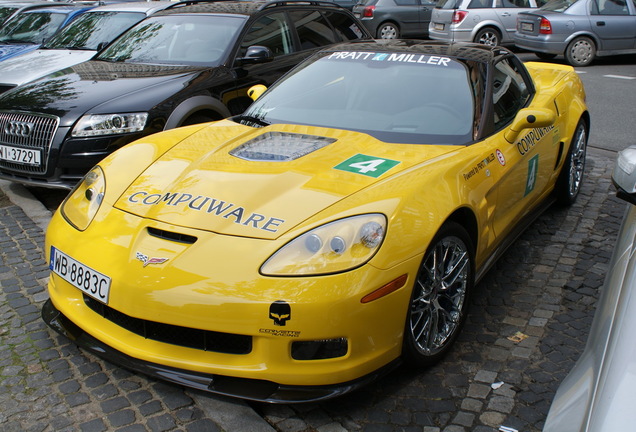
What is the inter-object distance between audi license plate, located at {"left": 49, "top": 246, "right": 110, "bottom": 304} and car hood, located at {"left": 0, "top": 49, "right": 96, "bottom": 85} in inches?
183

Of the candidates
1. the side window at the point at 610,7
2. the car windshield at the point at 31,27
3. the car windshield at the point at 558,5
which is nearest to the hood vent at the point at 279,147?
the car windshield at the point at 31,27

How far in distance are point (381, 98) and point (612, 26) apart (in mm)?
11465

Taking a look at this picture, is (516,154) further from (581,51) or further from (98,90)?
(581,51)

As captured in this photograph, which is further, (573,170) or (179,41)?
(179,41)

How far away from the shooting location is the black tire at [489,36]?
15172 millimetres

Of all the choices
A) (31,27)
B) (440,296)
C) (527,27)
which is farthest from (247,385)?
(527,27)

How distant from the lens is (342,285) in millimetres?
2709

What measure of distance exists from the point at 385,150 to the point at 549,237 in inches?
80.2

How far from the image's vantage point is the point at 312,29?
7504mm

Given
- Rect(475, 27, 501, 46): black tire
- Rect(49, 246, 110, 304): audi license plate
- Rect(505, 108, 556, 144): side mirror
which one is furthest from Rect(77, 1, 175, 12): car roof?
Rect(475, 27, 501, 46): black tire

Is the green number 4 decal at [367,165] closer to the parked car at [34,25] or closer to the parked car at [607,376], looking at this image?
the parked car at [607,376]

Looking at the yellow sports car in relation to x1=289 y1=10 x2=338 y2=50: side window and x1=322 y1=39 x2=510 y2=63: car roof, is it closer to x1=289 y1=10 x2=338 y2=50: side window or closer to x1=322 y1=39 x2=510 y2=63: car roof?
x1=322 y1=39 x2=510 y2=63: car roof

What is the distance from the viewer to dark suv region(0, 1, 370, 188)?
17.6 feet

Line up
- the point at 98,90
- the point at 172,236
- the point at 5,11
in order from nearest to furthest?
the point at 172,236, the point at 98,90, the point at 5,11
